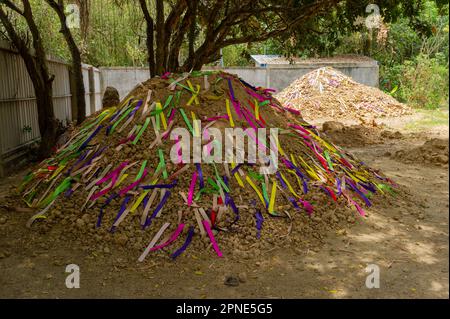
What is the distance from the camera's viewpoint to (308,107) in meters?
14.8

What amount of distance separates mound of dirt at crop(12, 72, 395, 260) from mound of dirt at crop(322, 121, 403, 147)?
442 cm

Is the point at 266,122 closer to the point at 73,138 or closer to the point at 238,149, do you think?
the point at 238,149

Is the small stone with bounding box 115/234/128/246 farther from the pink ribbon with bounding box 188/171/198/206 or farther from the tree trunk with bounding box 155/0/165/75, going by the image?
the tree trunk with bounding box 155/0/165/75

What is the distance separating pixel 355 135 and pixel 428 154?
8.75 ft

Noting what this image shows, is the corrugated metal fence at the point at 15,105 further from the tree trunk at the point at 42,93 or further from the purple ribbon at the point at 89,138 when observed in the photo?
the purple ribbon at the point at 89,138

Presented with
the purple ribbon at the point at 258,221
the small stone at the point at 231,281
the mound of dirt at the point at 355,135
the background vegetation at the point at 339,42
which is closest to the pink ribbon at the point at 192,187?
the purple ribbon at the point at 258,221

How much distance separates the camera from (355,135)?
10.2 m

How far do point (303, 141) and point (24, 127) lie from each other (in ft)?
16.4

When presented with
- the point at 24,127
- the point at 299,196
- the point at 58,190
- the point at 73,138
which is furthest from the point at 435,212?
the point at 24,127

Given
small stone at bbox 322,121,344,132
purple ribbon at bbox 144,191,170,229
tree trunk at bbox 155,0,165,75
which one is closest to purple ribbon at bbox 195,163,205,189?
purple ribbon at bbox 144,191,170,229

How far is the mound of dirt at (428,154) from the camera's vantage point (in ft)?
24.4

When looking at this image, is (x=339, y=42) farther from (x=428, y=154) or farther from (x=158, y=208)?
(x=158, y=208)

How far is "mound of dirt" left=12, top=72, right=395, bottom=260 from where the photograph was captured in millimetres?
3893

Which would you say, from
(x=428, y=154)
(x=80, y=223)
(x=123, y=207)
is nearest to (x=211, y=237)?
(x=123, y=207)
